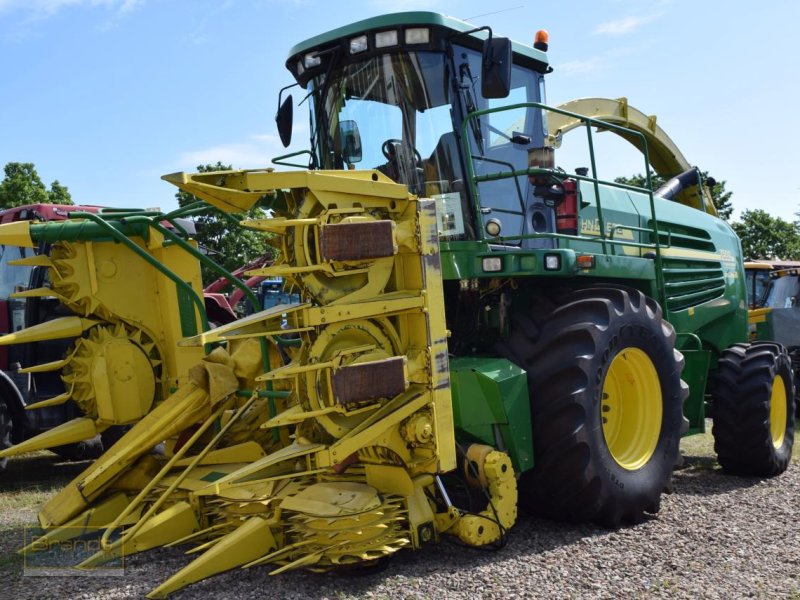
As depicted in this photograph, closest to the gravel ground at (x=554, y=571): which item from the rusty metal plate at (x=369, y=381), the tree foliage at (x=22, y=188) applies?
the rusty metal plate at (x=369, y=381)

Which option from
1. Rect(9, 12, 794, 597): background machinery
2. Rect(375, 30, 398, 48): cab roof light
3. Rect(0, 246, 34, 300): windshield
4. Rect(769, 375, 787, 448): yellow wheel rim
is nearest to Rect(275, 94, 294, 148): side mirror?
Rect(9, 12, 794, 597): background machinery

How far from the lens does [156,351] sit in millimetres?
5211

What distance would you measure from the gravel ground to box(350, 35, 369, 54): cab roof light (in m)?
2.96

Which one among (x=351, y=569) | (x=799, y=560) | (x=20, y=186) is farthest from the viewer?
(x=20, y=186)

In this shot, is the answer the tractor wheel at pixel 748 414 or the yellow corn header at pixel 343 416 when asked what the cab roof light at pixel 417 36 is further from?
the tractor wheel at pixel 748 414

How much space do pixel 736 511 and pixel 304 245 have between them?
337cm

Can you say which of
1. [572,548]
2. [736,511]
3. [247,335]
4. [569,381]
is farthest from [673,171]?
[247,335]

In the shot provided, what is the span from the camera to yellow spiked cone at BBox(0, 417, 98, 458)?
4781 millimetres

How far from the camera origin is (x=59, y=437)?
4867 millimetres

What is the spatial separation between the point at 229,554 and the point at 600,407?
2171 mm

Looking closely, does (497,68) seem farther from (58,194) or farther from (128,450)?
(58,194)

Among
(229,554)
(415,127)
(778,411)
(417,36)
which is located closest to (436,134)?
(415,127)

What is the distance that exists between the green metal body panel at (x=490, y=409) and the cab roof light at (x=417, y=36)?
200 cm

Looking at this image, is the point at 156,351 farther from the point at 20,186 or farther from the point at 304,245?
the point at 20,186
